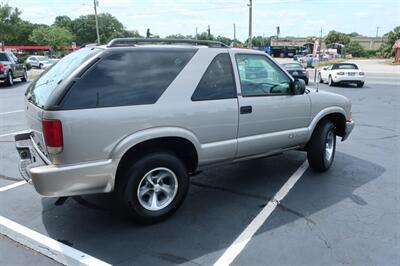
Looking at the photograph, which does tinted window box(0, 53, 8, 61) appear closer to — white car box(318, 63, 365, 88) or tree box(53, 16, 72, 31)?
white car box(318, 63, 365, 88)

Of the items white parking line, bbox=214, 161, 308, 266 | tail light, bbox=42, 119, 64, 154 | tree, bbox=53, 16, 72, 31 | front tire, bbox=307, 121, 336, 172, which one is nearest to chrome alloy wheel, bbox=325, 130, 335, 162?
front tire, bbox=307, 121, 336, 172

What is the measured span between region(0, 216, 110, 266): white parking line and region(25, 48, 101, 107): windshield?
4.21 ft

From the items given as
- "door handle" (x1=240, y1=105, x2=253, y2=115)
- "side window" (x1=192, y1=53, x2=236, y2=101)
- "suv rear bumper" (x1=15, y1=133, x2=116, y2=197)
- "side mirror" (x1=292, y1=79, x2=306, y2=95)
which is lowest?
"suv rear bumper" (x1=15, y1=133, x2=116, y2=197)

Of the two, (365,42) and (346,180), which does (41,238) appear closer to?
(346,180)

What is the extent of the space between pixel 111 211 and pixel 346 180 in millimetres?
3283

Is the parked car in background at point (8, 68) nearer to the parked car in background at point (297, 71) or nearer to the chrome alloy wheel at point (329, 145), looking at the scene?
the parked car in background at point (297, 71)

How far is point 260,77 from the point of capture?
4715mm

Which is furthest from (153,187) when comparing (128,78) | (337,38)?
(337,38)

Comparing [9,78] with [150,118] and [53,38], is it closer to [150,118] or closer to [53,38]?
[150,118]

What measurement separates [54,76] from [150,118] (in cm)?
116

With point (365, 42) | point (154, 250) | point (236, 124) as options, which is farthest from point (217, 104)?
point (365, 42)

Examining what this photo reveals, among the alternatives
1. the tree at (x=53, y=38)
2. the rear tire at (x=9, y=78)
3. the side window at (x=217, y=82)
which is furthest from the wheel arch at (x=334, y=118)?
the tree at (x=53, y=38)

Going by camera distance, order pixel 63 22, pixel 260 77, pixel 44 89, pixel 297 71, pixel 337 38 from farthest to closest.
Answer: pixel 63 22, pixel 337 38, pixel 297 71, pixel 260 77, pixel 44 89

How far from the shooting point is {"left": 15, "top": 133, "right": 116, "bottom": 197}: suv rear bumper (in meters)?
3.31
